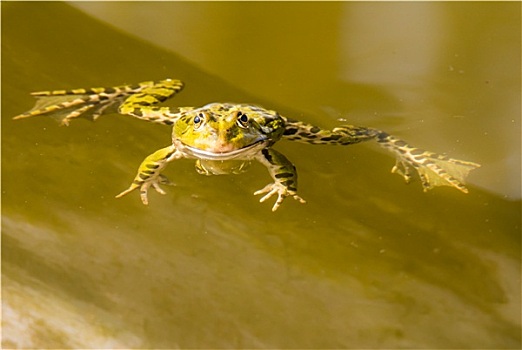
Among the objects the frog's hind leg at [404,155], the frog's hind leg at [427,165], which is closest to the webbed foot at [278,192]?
the frog's hind leg at [404,155]

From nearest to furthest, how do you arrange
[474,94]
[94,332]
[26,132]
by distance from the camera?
[94,332] < [26,132] < [474,94]

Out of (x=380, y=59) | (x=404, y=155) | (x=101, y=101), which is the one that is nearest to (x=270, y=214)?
(x=404, y=155)

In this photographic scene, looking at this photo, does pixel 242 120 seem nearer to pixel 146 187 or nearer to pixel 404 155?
pixel 146 187

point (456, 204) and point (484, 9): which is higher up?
point (484, 9)

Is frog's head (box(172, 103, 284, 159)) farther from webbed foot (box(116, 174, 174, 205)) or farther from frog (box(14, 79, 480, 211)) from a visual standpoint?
webbed foot (box(116, 174, 174, 205))

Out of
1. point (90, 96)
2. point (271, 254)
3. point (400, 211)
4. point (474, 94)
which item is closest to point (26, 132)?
point (90, 96)

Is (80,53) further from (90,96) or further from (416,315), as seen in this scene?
(416,315)
